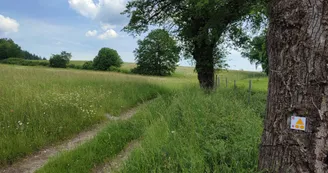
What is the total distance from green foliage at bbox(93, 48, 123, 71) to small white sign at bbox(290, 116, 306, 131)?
57.5 m

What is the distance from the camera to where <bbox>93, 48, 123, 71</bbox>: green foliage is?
56938mm

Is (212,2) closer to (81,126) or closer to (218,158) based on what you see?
(81,126)

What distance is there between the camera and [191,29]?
490 inches

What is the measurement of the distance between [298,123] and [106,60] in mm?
58387

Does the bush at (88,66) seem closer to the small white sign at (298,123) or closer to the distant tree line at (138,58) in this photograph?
the distant tree line at (138,58)

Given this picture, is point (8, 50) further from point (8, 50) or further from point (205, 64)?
point (205, 64)

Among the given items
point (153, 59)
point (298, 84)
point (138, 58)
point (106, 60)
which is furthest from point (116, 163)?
point (106, 60)

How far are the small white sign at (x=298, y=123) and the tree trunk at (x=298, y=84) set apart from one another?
0.03 meters

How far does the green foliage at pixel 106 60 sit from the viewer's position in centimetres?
5694

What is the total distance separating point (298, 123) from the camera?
1851mm

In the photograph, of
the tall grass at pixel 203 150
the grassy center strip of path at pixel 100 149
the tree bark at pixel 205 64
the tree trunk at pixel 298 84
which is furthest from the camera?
the tree bark at pixel 205 64

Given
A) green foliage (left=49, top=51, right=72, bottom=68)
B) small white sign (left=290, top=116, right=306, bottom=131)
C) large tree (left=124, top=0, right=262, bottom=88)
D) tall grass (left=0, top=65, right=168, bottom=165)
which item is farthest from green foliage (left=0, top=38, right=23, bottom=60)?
small white sign (left=290, top=116, right=306, bottom=131)

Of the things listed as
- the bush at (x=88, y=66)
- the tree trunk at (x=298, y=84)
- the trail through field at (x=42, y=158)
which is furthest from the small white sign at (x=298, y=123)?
the bush at (x=88, y=66)

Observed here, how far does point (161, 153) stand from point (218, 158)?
2.52 feet
